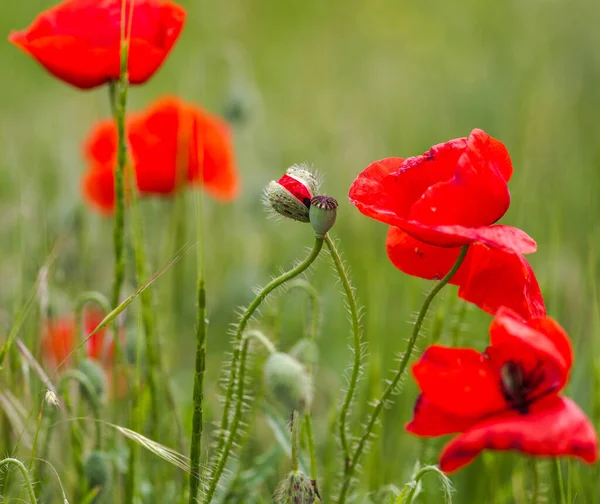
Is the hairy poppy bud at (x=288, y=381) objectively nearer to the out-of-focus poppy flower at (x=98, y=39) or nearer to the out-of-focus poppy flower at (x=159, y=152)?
the out-of-focus poppy flower at (x=98, y=39)

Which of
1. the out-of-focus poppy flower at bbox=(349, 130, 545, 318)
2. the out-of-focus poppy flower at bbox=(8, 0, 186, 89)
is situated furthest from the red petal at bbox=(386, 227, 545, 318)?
the out-of-focus poppy flower at bbox=(8, 0, 186, 89)

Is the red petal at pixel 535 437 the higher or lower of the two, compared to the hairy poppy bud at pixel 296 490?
higher

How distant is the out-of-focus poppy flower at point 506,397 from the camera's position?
0.91 metres

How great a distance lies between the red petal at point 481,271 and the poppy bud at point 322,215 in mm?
126

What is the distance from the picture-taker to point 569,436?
0.90 m

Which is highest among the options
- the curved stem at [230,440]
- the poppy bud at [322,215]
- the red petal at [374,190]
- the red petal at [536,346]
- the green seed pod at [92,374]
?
the red petal at [374,190]

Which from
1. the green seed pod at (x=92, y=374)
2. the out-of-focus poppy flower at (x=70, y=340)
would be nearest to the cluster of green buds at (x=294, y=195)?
the green seed pod at (x=92, y=374)

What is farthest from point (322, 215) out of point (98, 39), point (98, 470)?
point (98, 39)

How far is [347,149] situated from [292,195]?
2441 millimetres

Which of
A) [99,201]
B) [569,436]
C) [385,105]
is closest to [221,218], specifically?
[99,201]

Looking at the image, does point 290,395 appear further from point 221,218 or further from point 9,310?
point 221,218

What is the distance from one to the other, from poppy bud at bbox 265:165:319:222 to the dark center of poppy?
0.28m

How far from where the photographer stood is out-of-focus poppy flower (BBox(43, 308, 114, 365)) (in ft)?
6.28

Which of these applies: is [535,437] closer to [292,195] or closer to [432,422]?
[432,422]
